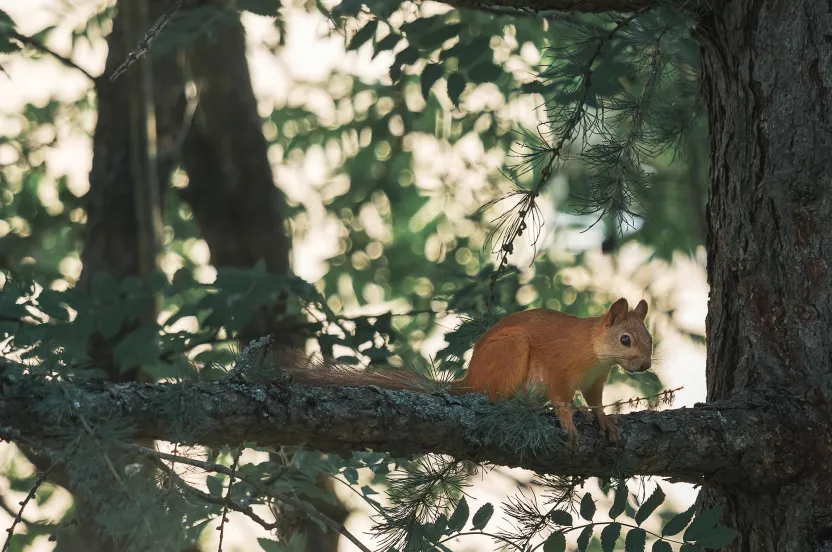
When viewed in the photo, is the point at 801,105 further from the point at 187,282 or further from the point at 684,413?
the point at 187,282

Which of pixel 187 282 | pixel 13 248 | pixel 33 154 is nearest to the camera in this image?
pixel 187 282

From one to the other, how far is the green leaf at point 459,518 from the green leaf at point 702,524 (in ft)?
1.70

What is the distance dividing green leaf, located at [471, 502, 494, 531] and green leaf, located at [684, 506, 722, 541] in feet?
1.51

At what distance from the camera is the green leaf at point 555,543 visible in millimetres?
2285

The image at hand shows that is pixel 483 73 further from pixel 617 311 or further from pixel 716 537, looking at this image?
pixel 716 537

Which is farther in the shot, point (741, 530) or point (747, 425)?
point (741, 530)

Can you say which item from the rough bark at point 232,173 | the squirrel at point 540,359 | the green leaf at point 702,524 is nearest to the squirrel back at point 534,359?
the squirrel at point 540,359

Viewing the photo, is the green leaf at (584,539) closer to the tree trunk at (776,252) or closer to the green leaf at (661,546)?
the green leaf at (661,546)

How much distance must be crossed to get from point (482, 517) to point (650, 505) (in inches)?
15.7

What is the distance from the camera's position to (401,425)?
6.63 ft

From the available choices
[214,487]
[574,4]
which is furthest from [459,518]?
[574,4]

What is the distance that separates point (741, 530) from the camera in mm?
2412

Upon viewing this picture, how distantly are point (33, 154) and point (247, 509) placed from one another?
17.2 feet

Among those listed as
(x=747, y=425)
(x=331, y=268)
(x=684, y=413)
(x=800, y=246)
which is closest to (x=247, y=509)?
(x=684, y=413)
